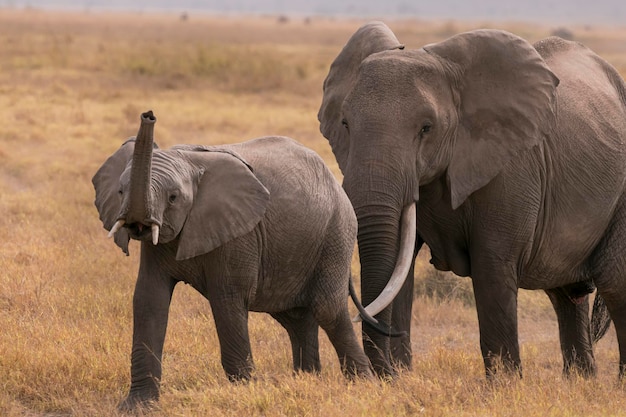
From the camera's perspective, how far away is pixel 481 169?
617 cm

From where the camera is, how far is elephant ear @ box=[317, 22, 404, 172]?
6.57m

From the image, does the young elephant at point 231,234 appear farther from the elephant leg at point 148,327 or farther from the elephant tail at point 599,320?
the elephant tail at point 599,320

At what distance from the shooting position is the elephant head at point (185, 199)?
16.7 feet

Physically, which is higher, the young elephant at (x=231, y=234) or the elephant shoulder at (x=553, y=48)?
the elephant shoulder at (x=553, y=48)

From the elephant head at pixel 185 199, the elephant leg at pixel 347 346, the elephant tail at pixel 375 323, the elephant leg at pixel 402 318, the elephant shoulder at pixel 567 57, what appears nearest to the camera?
the elephant head at pixel 185 199

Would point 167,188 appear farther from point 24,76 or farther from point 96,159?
point 24,76

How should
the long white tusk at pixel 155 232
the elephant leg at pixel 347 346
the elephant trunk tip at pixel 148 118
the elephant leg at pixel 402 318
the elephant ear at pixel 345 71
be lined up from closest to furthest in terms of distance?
the elephant trunk tip at pixel 148 118 → the long white tusk at pixel 155 232 → the elephant leg at pixel 347 346 → the elephant ear at pixel 345 71 → the elephant leg at pixel 402 318

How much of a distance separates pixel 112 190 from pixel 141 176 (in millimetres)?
656

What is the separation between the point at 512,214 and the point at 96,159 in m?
9.85

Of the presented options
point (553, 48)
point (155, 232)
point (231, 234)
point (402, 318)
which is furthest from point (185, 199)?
point (553, 48)

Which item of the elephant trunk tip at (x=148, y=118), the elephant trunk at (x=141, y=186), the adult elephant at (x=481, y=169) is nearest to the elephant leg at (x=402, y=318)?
the adult elephant at (x=481, y=169)

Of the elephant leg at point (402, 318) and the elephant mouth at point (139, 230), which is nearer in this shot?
the elephant mouth at point (139, 230)

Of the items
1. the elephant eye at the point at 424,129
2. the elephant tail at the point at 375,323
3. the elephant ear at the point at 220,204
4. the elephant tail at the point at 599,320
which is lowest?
the elephant tail at the point at 599,320

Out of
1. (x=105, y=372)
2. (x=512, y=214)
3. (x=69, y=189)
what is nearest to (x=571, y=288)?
(x=512, y=214)
